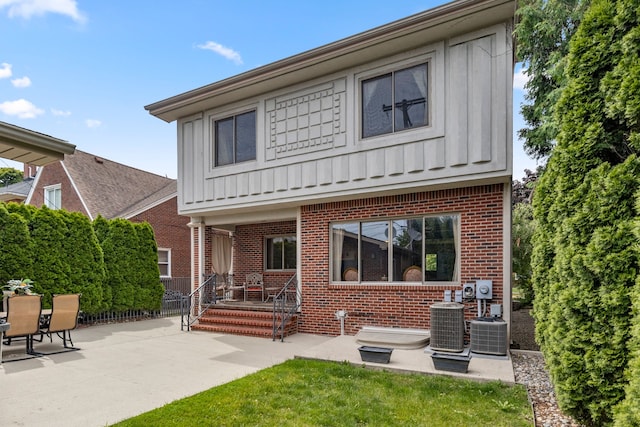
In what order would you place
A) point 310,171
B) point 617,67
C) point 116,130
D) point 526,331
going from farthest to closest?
point 116,130 < point 526,331 < point 310,171 < point 617,67

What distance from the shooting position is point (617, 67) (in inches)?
120

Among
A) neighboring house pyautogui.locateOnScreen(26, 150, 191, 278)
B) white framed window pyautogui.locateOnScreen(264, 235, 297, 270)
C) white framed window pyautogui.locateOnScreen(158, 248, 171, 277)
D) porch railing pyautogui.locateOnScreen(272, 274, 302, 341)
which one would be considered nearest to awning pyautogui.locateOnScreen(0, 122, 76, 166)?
porch railing pyautogui.locateOnScreen(272, 274, 302, 341)

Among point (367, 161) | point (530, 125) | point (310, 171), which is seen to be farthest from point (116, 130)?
point (530, 125)

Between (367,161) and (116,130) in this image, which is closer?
(367,161)

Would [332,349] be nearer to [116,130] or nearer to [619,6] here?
[619,6]

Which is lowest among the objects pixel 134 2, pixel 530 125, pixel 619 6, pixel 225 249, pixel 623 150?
pixel 225 249

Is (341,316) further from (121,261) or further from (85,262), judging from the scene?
(85,262)

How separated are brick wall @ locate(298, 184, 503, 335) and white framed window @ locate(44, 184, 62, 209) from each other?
46.6ft

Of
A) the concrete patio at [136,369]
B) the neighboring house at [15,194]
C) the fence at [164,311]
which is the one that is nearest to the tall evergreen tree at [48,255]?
the fence at [164,311]

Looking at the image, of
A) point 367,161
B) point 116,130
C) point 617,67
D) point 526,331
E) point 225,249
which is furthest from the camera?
point 116,130

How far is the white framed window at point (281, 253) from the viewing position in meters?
11.9

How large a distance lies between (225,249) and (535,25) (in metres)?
10.0

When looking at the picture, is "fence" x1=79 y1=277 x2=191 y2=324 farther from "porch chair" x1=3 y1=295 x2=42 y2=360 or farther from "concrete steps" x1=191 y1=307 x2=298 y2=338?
"porch chair" x1=3 y1=295 x2=42 y2=360

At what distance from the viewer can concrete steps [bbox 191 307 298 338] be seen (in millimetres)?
8906
